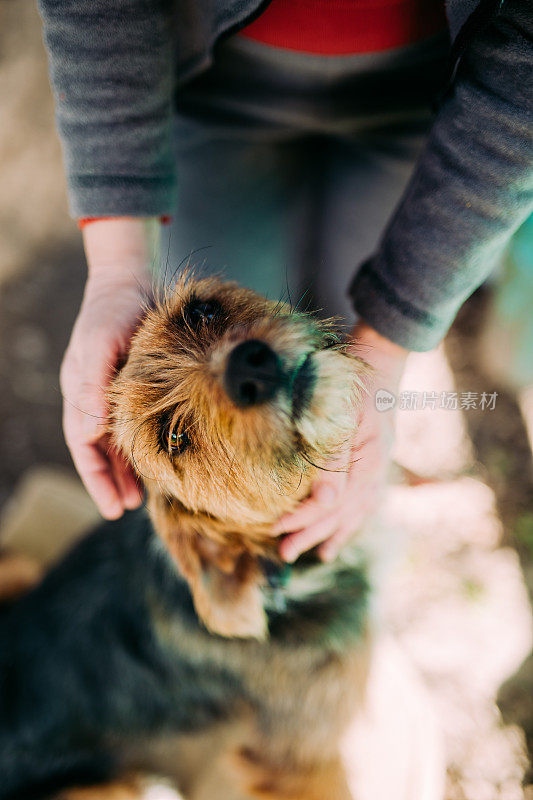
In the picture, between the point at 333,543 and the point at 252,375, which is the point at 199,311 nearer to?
the point at 252,375

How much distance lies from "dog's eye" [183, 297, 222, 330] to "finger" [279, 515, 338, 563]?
0.65 metres

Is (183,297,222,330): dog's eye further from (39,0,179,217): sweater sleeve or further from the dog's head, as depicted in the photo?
(39,0,179,217): sweater sleeve

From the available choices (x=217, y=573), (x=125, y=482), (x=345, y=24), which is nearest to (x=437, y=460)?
(x=217, y=573)

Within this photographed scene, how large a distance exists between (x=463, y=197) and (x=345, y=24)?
611 millimetres

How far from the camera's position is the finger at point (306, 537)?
1.48 m

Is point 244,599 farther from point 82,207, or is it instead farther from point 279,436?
point 82,207

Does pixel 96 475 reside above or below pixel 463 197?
below

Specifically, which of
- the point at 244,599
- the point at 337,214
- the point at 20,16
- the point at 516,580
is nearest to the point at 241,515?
the point at 244,599

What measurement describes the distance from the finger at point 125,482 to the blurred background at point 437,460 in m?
0.91

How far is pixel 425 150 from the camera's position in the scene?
1.48 meters

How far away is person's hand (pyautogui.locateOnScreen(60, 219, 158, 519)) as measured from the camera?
1.46 metres

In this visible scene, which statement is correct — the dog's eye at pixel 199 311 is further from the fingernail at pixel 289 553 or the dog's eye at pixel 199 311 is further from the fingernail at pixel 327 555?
the fingernail at pixel 327 555

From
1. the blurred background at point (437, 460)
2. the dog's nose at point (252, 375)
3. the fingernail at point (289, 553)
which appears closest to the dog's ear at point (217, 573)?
the fingernail at point (289, 553)

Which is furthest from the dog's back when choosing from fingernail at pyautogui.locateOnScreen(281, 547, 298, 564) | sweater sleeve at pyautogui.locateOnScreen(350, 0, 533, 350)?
sweater sleeve at pyautogui.locateOnScreen(350, 0, 533, 350)
